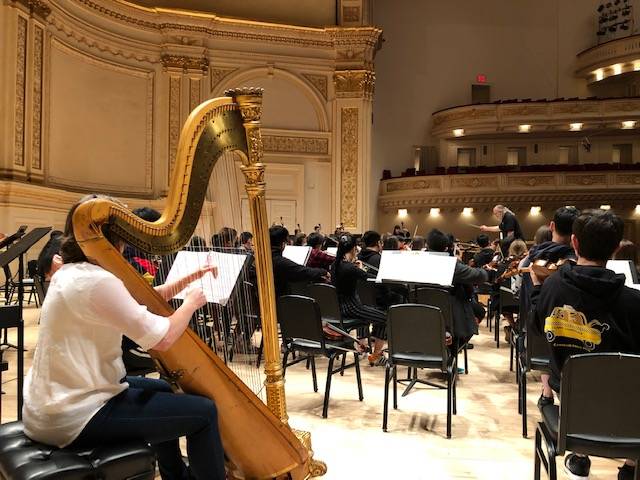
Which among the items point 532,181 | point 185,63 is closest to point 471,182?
point 532,181

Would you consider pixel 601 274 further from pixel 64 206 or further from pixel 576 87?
pixel 576 87

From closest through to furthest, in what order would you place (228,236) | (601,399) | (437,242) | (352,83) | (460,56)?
(601,399) < (228,236) < (437,242) < (352,83) < (460,56)

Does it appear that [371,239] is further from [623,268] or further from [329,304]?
[623,268]

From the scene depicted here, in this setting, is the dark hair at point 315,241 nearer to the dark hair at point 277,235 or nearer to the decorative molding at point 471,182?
the dark hair at point 277,235

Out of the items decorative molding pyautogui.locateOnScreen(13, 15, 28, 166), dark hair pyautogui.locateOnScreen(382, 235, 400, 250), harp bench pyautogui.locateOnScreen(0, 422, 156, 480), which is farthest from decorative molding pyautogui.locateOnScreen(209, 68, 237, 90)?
harp bench pyautogui.locateOnScreen(0, 422, 156, 480)

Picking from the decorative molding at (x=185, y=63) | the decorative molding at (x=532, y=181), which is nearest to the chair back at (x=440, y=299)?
the decorative molding at (x=185, y=63)

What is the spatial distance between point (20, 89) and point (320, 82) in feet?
23.8

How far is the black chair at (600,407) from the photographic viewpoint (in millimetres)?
2094

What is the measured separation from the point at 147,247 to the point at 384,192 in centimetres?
1631

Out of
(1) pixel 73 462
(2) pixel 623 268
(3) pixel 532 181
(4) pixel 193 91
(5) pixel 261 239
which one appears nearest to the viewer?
(1) pixel 73 462

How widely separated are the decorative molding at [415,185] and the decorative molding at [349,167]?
3355mm

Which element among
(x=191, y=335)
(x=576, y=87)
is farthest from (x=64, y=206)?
(x=576, y=87)

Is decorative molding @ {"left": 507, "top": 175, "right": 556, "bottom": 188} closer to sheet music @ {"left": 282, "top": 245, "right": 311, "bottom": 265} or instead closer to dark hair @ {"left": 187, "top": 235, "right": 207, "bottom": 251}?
sheet music @ {"left": 282, "top": 245, "right": 311, "bottom": 265}

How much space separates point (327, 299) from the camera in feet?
15.8
